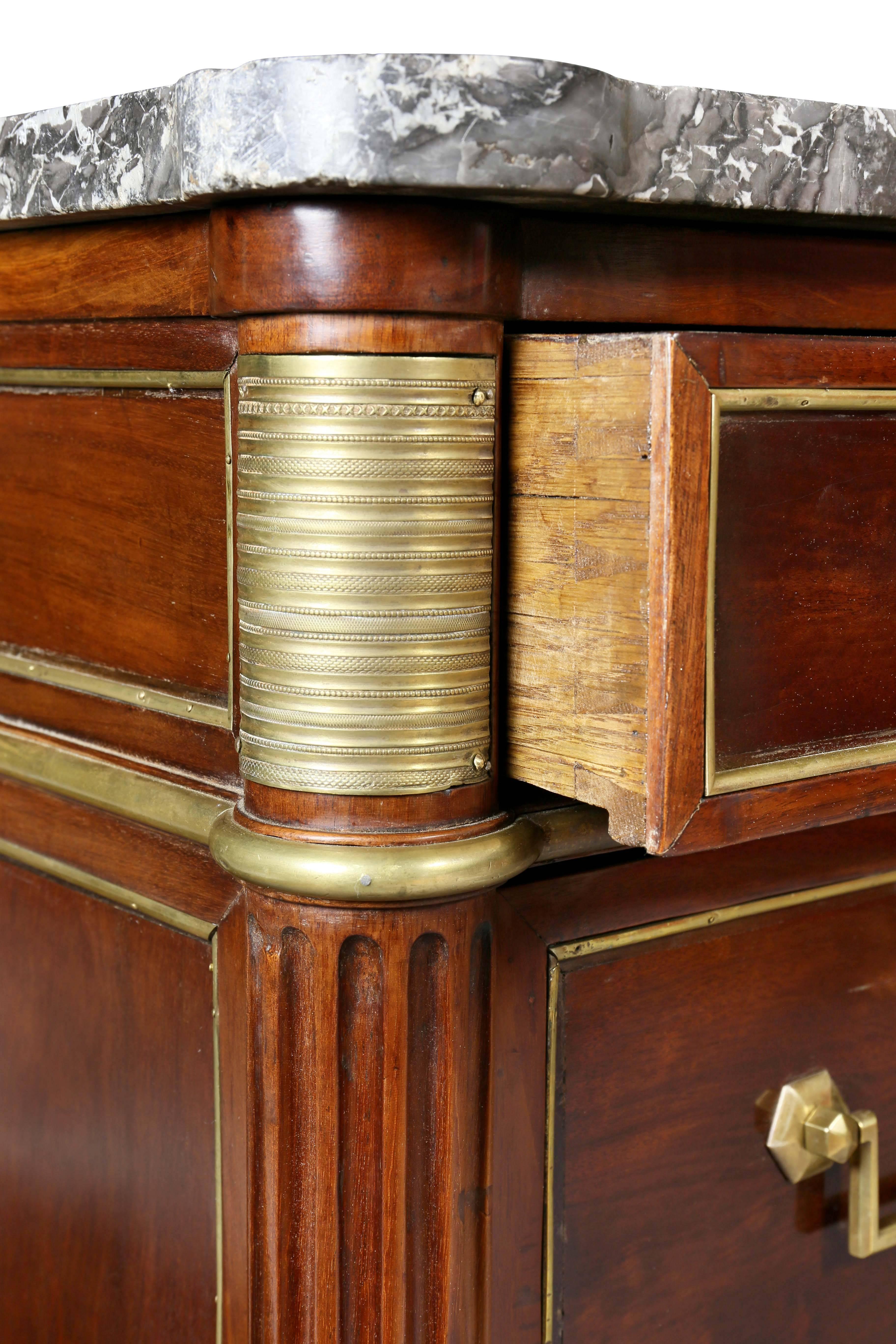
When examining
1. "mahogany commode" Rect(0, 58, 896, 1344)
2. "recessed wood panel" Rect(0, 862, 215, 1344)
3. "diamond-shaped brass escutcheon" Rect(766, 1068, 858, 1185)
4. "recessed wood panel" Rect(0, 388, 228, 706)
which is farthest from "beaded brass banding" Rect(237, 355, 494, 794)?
"diamond-shaped brass escutcheon" Rect(766, 1068, 858, 1185)

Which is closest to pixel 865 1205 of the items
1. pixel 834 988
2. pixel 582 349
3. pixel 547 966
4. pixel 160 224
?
pixel 834 988

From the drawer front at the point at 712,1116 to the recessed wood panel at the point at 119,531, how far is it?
282mm

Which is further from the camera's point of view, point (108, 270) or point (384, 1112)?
point (108, 270)

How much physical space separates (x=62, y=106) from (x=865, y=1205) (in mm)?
793

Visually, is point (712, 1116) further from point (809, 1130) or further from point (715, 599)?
point (715, 599)

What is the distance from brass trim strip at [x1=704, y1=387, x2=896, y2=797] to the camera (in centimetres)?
72

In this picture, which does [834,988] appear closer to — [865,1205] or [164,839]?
[865,1205]

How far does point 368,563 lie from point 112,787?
30 cm

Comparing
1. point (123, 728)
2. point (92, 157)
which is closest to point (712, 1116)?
point (123, 728)

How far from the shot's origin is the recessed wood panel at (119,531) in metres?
0.88

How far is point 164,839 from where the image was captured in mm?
944

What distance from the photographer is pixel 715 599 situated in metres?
0.74

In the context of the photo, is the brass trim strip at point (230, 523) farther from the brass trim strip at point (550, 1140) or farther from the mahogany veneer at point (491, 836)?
the brass trim strip at point (550, 1140)

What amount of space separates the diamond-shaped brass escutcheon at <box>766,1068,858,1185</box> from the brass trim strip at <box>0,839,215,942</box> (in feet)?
1.20
